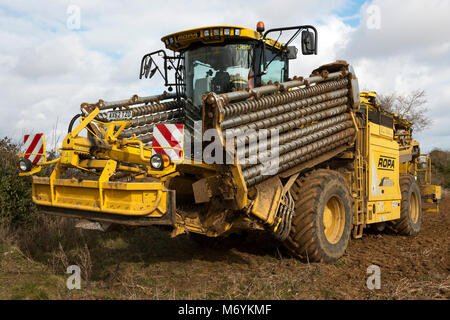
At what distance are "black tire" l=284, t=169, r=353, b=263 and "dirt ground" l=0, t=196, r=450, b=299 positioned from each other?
158mm

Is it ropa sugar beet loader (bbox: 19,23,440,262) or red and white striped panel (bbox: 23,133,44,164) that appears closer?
ropa sugar beet loader (bbox: 19,23,440,262)

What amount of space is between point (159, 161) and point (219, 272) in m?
1.83

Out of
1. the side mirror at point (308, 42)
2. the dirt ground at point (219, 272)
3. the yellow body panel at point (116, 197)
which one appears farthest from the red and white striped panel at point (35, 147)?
the side mirror at point (308, 42)

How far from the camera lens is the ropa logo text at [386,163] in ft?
24.0

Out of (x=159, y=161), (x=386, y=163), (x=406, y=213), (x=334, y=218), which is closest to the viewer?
(x=159, y=161)

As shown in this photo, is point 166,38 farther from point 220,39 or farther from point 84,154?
point 84,154

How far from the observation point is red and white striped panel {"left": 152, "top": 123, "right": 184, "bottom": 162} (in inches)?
165

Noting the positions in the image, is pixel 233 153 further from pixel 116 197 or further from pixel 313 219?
pixel 313 219

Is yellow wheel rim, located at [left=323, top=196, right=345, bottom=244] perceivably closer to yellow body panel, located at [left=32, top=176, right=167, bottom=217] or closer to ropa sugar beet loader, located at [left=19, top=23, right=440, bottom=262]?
ropa sugar beet loader, located at [left=19, top=23, right=440, bottom=262]

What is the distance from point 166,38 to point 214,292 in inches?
140

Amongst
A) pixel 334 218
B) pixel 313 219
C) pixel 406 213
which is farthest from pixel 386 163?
pixel 313 219

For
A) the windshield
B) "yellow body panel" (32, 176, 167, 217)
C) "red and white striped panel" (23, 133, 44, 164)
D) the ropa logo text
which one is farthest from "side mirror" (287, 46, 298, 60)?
"red and white striped panel" (23, 133, 44, 164)

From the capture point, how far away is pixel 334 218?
20.0 ft

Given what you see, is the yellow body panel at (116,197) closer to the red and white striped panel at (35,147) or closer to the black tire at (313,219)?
the red and white striped panel at (35,147)
